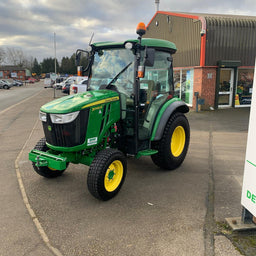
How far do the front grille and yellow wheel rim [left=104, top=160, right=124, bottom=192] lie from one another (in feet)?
1.94

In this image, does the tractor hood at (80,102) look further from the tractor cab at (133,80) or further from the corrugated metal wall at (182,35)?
the corrugated metal wall at (182,35)

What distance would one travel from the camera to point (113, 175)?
3.83 meters

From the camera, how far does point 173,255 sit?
8.55ft

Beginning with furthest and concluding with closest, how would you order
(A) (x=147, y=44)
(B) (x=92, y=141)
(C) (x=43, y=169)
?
1. (C) (x=43, y=169)
2. (A) (x=147, y=44)
3. (B) (x=92, y=141)

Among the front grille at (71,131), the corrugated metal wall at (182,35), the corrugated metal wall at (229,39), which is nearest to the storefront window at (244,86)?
the corrugated metal wall at (229,39)

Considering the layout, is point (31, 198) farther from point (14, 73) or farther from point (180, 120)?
point (14, 73)

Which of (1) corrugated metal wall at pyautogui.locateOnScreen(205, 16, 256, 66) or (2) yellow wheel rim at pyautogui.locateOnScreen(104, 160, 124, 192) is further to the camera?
(1) corrugated metal wall at pyautogui.locateOnScreen(205, 16, 256, 66)

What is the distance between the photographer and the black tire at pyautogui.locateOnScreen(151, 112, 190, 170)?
15.0 ft

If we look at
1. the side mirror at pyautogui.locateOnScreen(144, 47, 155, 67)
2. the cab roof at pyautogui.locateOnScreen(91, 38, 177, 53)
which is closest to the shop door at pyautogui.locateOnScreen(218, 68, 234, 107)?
the cab roof at pyautogui.locateOnScreen(91, 38, 177, 53)

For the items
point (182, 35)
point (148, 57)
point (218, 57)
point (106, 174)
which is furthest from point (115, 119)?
point (182, 35)

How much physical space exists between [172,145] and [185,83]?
9148 millimetres

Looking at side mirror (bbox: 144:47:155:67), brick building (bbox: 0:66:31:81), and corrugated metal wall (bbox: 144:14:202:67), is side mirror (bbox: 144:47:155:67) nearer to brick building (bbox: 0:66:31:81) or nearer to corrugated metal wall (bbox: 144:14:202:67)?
corrugated metal wall (bbox: 144:14:202:67)

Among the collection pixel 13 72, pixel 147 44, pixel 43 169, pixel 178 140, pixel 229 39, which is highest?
pixel 13 72

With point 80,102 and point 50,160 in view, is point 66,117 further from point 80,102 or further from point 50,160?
point 50,160
